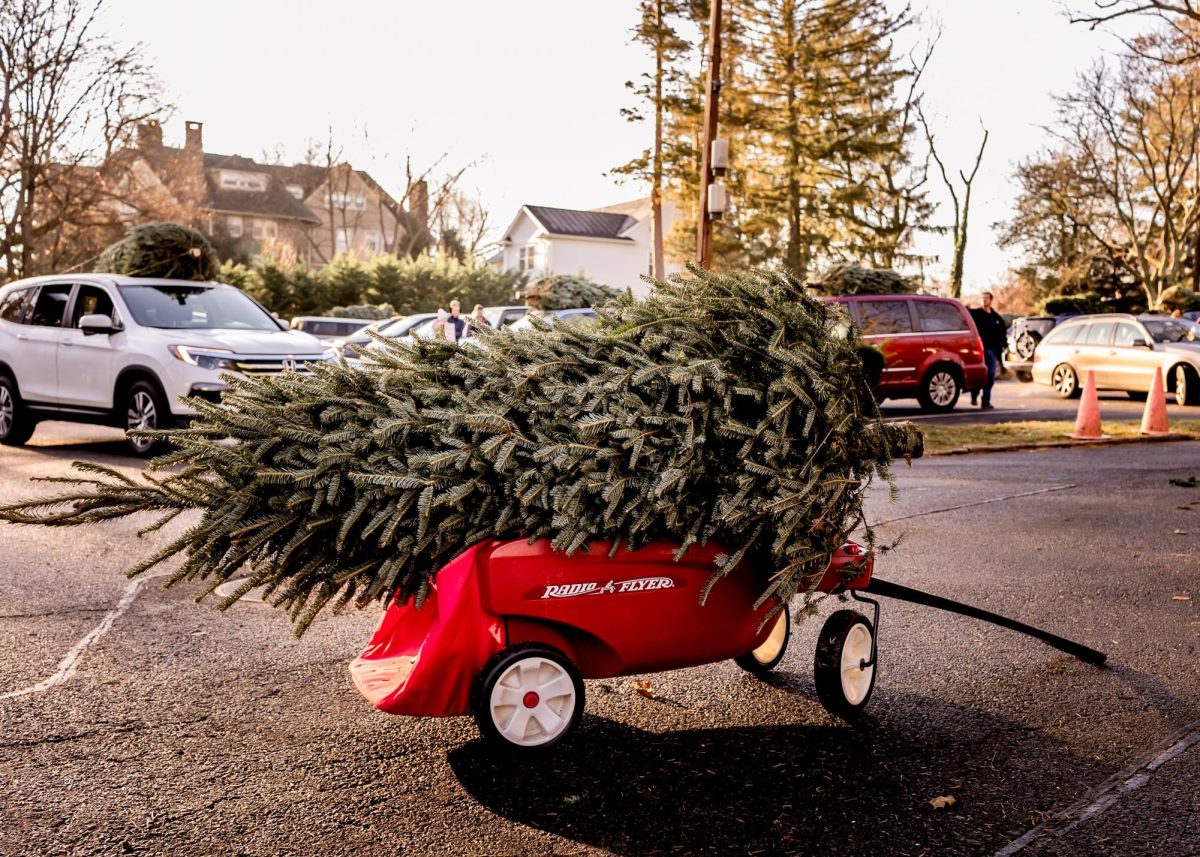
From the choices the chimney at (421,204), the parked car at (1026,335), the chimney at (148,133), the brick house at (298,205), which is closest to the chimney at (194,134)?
the brick house at (298,205)

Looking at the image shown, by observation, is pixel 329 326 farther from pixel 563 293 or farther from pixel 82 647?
pixel 82 647

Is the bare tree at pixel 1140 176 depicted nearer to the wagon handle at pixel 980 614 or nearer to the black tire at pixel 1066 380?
the black tire at pixel 1066 380

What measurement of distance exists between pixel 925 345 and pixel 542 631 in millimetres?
15398

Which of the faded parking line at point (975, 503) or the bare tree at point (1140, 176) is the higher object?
the bare tree at point (1140, 176)

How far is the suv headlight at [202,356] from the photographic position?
11.2 m

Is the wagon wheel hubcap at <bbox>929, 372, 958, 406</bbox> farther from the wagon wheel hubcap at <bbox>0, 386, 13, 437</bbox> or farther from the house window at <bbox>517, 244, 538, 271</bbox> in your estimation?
the house window at <bbox>517, 244, 538, 271</bbox>

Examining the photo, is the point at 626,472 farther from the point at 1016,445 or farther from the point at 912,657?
the point at 1016,445

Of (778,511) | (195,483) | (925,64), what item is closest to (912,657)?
(778,511)

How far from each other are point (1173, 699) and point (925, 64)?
139ft

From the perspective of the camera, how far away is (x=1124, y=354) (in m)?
20.0

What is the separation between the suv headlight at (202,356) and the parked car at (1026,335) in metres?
22.9

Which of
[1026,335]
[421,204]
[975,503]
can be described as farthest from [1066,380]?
[421,204]

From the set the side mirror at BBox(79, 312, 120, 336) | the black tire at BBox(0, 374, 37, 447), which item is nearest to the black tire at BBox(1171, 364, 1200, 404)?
→ the side mirror at BBox(79, 312, 120, 336)

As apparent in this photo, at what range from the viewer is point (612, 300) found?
4258 mm
